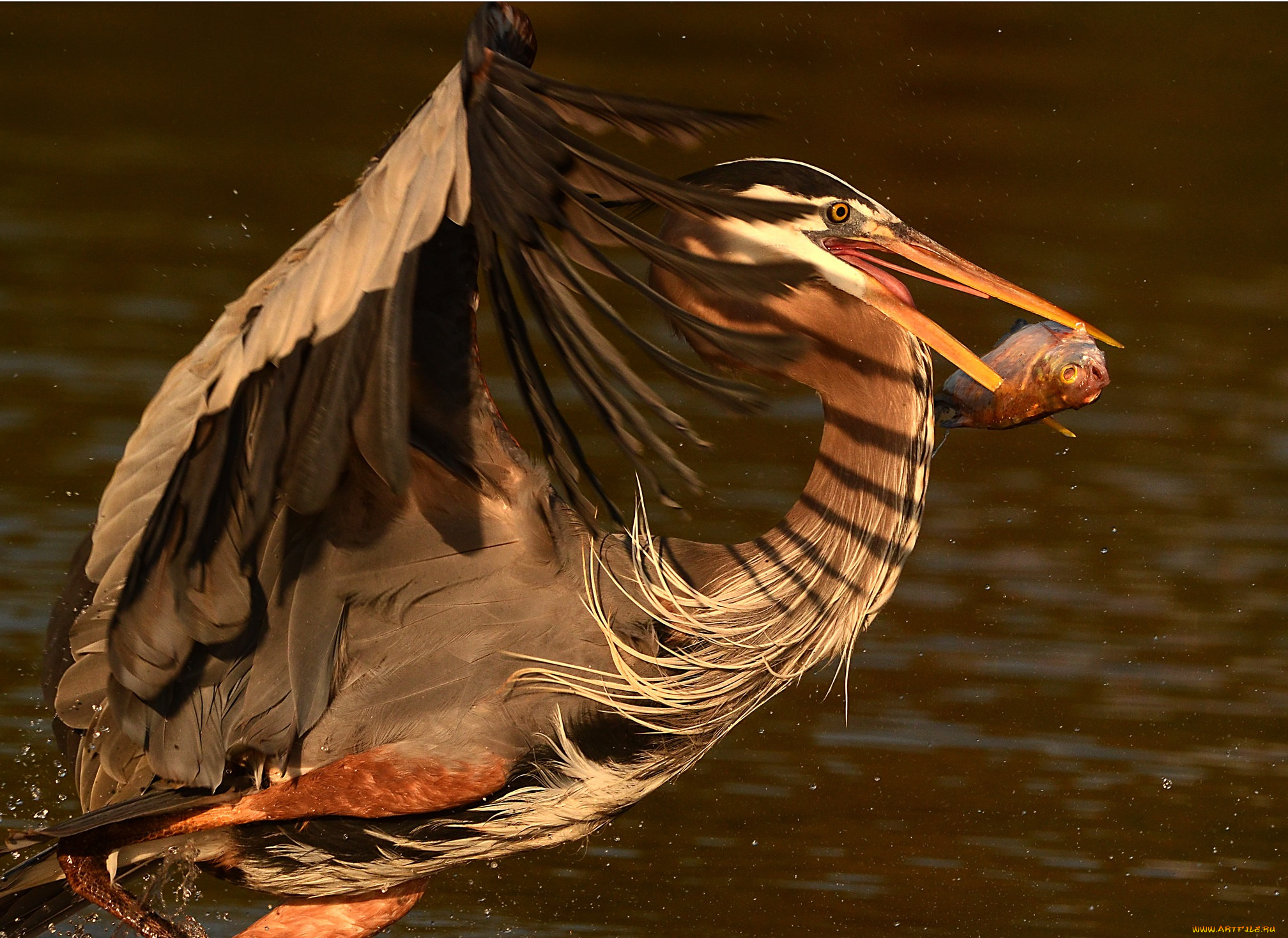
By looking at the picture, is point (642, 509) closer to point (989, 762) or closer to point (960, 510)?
point (989, 762)

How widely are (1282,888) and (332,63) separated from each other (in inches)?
432

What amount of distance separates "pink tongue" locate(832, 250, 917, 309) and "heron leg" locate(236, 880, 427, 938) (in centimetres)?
208

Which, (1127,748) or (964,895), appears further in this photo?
(1127,748)

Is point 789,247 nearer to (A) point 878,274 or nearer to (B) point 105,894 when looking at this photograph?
(A) point 878,274

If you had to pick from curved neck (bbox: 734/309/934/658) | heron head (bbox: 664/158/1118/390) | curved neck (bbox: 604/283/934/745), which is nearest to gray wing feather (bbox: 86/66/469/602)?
heron head (bbox: 664/158/1118/390)

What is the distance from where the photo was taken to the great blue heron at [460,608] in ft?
13.9

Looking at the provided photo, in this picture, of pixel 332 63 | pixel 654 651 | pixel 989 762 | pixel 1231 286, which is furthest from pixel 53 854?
pixel 332 63

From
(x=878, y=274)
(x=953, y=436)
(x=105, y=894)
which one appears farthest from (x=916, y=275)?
(x=953, y=436)

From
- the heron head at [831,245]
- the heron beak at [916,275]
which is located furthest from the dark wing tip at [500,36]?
the heron beak at [916,275]

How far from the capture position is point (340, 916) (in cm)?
518

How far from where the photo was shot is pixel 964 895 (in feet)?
18.7

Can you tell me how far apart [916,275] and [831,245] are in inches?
8.8

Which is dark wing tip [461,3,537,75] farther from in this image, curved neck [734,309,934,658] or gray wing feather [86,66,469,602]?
curved neck [734,309,934,658]

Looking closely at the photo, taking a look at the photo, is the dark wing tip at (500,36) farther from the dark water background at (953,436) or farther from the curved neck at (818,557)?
the dark water background at (953,436)
